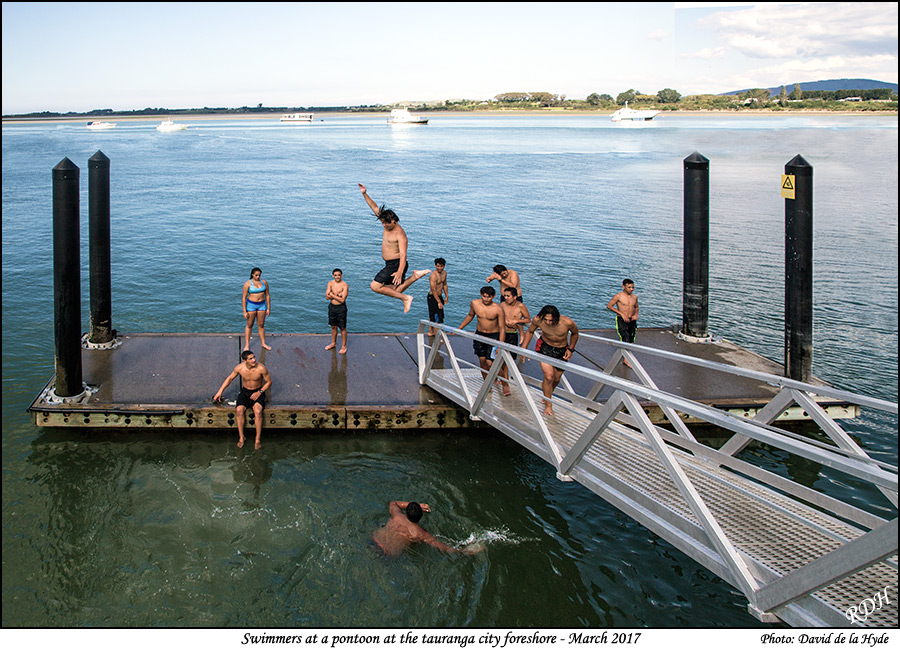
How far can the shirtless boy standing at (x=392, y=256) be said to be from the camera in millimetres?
11047

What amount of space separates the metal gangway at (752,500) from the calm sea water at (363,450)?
1.55 meters

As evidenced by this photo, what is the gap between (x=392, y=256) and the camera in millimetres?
11352

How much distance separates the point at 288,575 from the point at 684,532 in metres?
4.59

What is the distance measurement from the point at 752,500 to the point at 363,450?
6.18m

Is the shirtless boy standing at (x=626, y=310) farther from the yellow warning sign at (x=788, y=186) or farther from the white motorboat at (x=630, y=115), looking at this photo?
the white motorboat at (x=630, y=115)

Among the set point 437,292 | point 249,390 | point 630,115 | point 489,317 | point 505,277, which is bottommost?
point 249,390

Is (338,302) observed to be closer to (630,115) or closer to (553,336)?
(553,336)

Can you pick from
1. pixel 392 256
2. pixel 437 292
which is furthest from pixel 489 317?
pixel 437 292

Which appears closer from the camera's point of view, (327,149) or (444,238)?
(444,238)

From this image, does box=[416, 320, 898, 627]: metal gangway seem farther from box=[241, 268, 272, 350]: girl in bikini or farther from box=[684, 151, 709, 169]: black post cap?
box=[684, 151, 709, 169]: black post cap

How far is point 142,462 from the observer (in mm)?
10766
